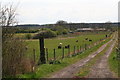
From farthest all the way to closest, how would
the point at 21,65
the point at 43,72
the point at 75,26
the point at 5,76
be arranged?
the point at 75,26 → the point at 43,72 → the point at 21,65 → the point at 5,76

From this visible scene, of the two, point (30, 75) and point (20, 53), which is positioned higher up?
point (20, 53)

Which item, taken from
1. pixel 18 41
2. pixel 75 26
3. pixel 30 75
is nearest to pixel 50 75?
pixel 30 75

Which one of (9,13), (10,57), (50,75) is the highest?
(9,13)

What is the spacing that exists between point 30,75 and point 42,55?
5105mm

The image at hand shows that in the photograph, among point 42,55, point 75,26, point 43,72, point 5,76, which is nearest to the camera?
point 5,76

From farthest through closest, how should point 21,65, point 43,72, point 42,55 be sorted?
point 42,55
point 43,72
point 21,65

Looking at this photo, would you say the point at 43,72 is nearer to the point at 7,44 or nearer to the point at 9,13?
the point at 7,44

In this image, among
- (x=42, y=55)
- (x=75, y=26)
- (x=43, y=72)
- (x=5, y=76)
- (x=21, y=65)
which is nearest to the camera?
(x=5, y=76)

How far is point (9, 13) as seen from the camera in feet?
42.2

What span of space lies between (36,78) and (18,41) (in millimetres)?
2306

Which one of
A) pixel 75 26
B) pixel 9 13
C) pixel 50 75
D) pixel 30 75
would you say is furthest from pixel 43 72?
pixel 75 26

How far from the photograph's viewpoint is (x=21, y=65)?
1347cm

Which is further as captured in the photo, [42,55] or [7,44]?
[42,55]

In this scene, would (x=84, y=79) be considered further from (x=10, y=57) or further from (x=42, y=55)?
(x=42, y=55)
